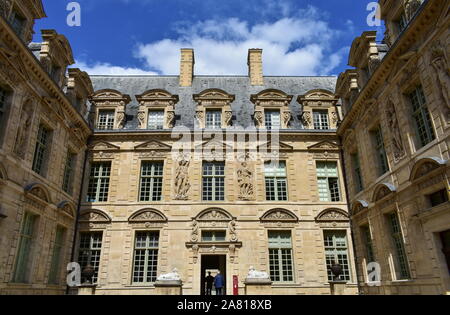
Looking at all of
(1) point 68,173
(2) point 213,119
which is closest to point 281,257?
(2) point 213,119

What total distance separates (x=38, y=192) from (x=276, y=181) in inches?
350

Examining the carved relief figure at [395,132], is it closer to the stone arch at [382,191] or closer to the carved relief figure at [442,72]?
the stone arch at [382,191]

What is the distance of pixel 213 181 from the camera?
14.3 m

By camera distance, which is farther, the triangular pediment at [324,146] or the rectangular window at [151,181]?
the triangular pediment at [324,146]

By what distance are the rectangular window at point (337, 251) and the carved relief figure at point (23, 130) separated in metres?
11.1

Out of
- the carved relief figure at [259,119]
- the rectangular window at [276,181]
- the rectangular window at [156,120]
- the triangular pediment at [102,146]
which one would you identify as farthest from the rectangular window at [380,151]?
the triangular pediment at [102,146]

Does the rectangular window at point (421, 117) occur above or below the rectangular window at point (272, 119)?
below

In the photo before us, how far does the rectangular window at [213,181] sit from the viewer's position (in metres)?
14.1

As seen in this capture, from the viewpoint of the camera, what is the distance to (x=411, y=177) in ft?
28.7

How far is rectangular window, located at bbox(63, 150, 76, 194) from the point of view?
12.9m

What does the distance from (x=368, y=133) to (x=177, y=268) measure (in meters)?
8.55

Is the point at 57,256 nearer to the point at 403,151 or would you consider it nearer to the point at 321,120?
the point at 403,151

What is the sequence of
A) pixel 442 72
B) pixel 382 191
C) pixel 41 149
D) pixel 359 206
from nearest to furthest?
pixel 442 72 → pixel 382 191 → pixel 41 149 → pixel 359 206
